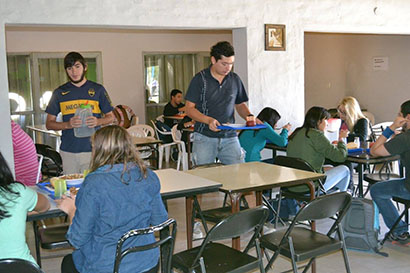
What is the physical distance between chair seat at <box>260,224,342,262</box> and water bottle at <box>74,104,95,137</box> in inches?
69.6

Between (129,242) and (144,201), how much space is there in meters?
0.21

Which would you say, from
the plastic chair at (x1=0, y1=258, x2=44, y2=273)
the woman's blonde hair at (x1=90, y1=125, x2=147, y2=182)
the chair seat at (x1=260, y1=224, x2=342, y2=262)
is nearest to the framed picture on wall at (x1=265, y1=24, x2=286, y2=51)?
A: the chair seat at (x1=260, y1=224, x2=342, y2=262)

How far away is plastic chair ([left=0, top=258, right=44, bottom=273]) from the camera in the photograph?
1.99 meters

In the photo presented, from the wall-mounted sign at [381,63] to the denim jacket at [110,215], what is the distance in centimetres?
848

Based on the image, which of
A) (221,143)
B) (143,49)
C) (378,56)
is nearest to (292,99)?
(221,143)

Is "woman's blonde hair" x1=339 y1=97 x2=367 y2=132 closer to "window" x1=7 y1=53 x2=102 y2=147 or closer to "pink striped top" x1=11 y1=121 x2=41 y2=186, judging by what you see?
"pink striped top" x1=11 y1=121 x2=41 y2=186

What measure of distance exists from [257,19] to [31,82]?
17.6 ft

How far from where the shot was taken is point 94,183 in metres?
2.47

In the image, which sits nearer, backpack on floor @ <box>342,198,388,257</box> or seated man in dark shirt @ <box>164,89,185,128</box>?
backpack on floor @ <box>342,198,388,257</box>

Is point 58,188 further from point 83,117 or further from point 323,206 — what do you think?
point 323,206

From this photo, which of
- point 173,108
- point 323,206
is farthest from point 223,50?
point 173,108

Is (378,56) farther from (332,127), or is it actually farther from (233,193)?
(233,193)

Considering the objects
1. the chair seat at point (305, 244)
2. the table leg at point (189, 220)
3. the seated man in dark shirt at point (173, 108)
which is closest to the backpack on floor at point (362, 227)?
the chair seat at point (305, 244)

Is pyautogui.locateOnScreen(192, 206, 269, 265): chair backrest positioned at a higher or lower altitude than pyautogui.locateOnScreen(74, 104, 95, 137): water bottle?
lower
